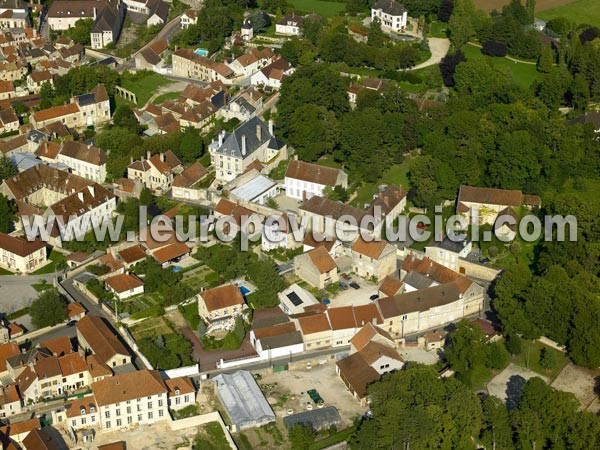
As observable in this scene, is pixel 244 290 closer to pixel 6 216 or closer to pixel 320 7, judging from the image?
pixel 6 216

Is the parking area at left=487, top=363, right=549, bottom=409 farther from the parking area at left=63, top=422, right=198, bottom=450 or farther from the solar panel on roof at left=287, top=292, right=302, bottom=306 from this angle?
the parking area at left=63, top=422, right=198, bottom=450

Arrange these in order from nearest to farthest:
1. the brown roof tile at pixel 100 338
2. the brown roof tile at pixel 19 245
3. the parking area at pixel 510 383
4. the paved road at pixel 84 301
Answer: the parking area at pixel 510 383 < the brown roof tile at pixel 100 338 < the paved road at pixel 84 301 < the brown roof tile at pixel 19 245

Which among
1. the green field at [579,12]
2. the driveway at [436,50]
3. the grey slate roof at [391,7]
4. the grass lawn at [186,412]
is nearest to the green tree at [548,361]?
the grass lawn at [186,412]

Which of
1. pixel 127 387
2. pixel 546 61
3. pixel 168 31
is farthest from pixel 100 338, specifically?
pixel 168 31

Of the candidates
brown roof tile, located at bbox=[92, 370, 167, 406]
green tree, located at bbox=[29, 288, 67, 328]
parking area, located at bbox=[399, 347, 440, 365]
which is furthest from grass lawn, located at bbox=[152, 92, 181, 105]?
brown roof tile, located at bbox=[92, 370, 167, 406]

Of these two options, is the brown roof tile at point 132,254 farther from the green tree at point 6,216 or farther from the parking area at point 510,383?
the parking area at point 510,383

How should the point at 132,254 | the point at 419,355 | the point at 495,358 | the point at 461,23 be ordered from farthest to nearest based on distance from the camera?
the point at 461,23 < the point at 132,254 < the point at 419,355 < the point at 495,358

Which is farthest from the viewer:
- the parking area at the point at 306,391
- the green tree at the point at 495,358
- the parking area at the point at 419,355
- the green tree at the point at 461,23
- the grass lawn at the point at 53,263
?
the green tree at the point at 461,23
